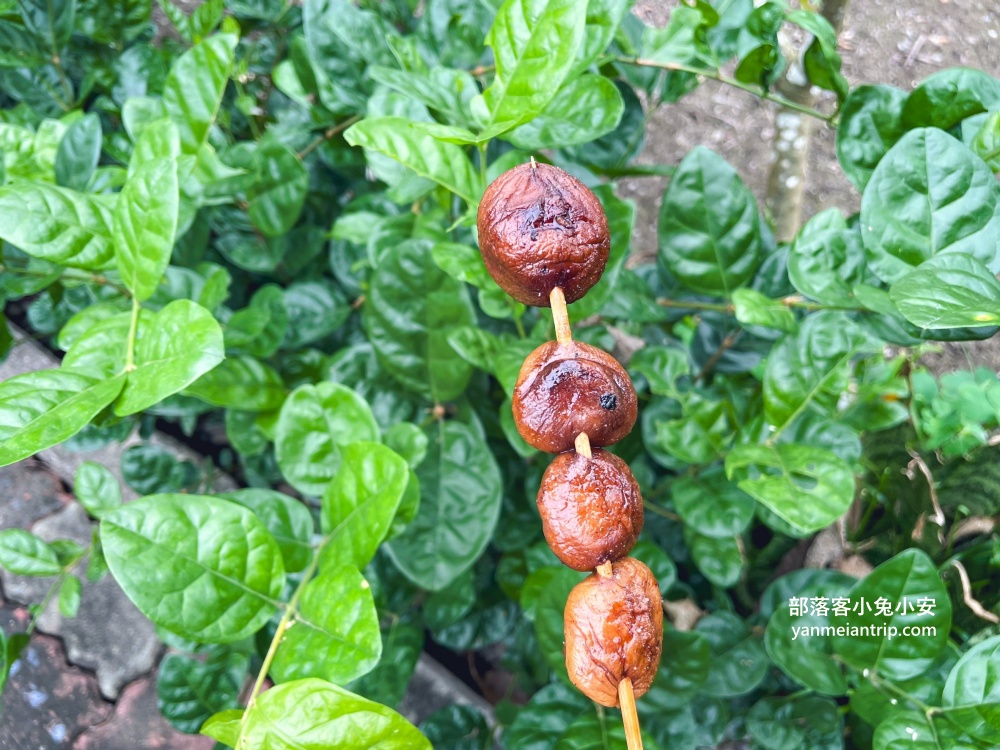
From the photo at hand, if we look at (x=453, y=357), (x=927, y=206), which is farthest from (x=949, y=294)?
(x=453, y=357)

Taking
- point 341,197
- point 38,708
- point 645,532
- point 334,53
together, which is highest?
point 334,53

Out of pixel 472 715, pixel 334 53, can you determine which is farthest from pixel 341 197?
pixel 472 715

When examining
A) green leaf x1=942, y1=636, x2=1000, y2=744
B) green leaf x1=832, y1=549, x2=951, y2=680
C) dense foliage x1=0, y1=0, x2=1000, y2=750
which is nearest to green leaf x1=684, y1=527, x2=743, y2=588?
dense foliage x1=0, y1=0, x2=1000, y2=750

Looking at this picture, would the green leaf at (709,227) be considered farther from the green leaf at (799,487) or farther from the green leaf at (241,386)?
the green leaf at (241,386)

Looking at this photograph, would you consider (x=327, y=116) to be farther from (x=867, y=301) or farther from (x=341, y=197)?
(x=867, y=301)

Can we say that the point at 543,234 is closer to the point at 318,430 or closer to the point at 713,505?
the point at 318,430

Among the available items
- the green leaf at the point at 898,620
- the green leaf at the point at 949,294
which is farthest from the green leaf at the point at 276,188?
the green leaf at the point at 898,620
